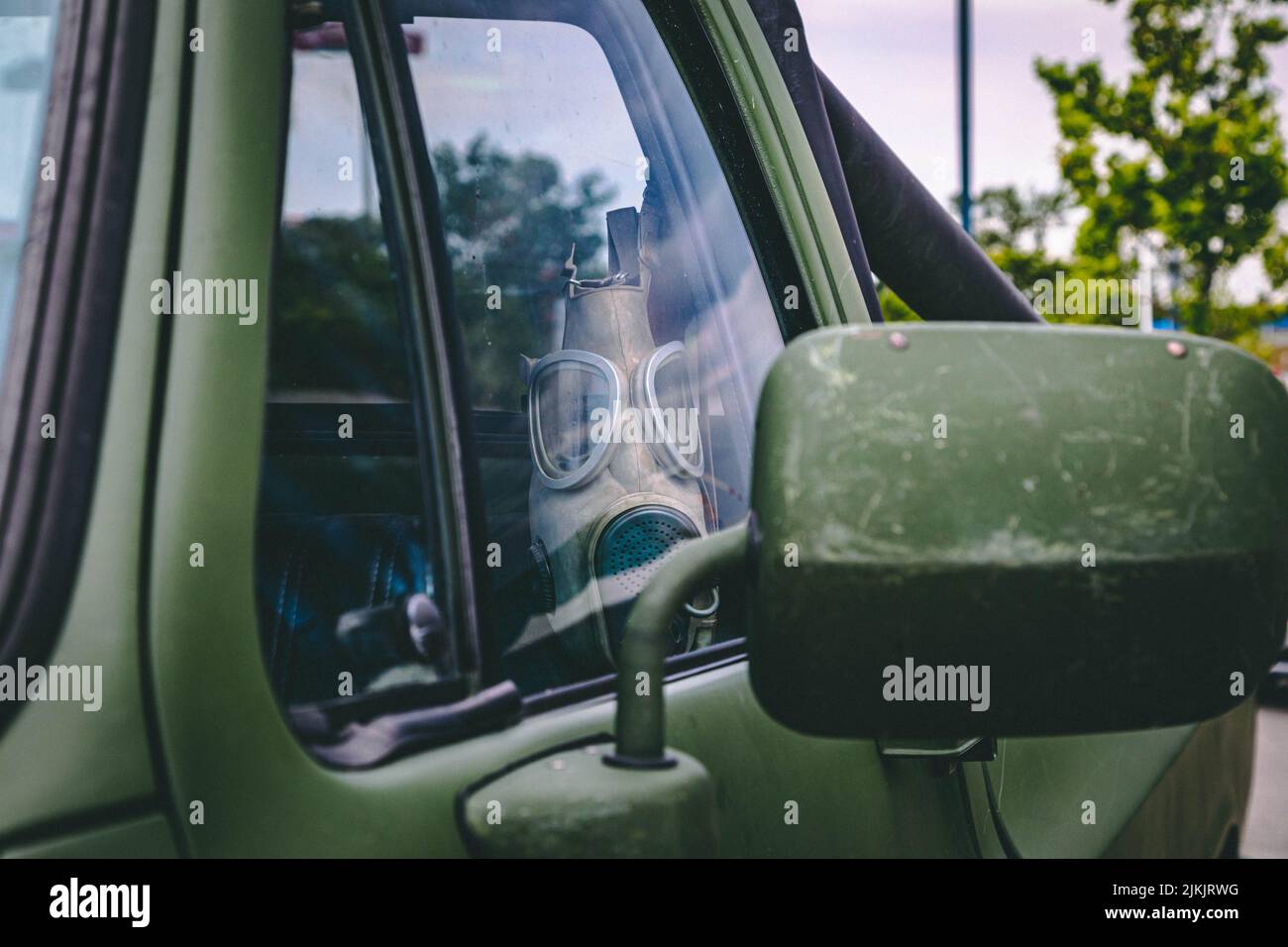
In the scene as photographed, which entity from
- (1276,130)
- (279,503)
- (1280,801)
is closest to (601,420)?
(279,503)

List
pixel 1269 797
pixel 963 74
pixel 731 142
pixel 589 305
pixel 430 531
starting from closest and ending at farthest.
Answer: pixel 430 531 → pixel 589 305 → pixel 731 142 → pixel 1269 797 → pixel 963 74

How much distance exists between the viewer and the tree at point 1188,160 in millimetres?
17812

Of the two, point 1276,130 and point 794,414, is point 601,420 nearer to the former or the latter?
point 794,414

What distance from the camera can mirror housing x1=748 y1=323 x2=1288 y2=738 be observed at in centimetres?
95

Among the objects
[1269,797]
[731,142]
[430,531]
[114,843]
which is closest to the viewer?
[114,843]

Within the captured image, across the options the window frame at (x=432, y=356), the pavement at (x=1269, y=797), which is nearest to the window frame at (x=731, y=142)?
the window frame at (x=432, y=356)

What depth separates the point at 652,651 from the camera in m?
1.11

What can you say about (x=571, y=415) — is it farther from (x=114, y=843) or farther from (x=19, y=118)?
(x=114, y=843)

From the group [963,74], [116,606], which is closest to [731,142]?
[116,606]

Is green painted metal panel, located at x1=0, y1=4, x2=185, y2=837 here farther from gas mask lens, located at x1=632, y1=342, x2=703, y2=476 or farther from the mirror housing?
gas mask lens, located at x1=632, y1=342, x2=703, y2=476

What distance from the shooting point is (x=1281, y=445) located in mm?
1053

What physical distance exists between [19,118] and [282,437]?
0.58 metres

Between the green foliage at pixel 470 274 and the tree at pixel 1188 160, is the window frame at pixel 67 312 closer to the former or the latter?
the green foliage at pixel 470 274
